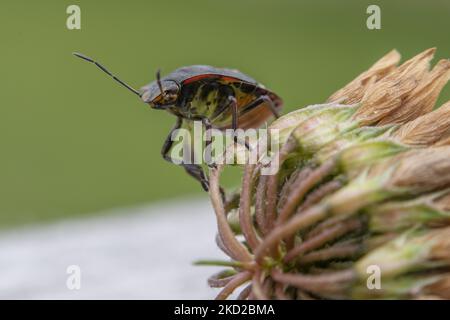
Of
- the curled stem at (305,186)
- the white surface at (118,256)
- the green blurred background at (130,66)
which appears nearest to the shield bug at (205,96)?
the white surface at (118,256)

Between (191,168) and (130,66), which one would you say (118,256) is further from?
(130,66)

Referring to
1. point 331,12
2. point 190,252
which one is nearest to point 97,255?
point 190,252

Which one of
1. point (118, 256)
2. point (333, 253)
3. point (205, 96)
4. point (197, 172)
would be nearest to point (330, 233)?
point (333, 253)

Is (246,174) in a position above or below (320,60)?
Result: below

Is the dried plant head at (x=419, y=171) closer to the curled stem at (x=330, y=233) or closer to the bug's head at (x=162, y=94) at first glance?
the curled stem at (x=330, y=233)

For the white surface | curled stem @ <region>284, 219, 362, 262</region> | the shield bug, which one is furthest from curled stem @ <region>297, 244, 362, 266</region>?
the white surface
